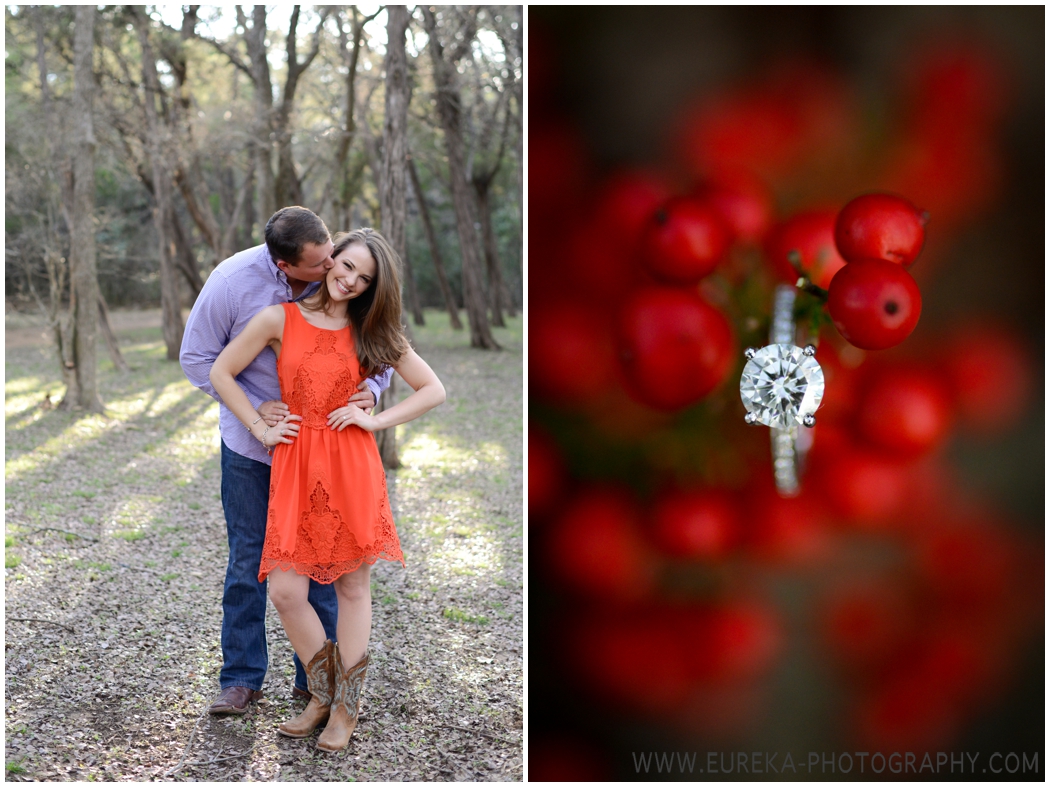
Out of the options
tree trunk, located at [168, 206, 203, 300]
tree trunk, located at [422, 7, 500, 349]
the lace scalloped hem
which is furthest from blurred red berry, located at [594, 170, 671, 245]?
tree trunk, located at [168, 206, 203, 300]

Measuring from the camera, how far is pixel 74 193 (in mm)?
7805

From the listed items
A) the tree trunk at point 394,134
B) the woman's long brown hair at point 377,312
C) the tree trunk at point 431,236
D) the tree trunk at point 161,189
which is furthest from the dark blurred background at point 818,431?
the tree trunk at point 431,236

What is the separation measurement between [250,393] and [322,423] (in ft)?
0.95

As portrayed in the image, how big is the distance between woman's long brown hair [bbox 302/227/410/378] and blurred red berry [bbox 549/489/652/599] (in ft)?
4.21

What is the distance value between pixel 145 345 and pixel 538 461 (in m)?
16.7

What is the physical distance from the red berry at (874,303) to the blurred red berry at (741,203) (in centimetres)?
10

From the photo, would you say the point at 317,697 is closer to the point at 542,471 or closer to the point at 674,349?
the point at 542,471

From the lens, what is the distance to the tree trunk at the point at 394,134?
18.2 feet

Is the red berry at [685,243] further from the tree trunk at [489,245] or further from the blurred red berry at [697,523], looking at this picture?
the tree trunk at [489,245]

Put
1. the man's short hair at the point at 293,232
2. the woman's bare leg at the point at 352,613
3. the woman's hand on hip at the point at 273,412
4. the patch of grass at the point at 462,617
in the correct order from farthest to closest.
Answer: the patch of grass at the point at 462,617
the woman's bare leg at the point at 352,613
the woman's hand on hip at the point at 273,412
the man's short hair at the point at 293,232

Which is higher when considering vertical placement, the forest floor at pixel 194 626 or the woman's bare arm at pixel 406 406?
the woman's bare arm at pixel 406 406

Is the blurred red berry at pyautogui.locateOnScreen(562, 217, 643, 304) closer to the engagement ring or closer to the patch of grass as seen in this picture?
the engagement ring

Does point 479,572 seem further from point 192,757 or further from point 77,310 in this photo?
point 77,310

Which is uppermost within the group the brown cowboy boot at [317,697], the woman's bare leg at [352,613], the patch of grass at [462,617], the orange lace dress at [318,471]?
the orange lace dress at [318,471]
